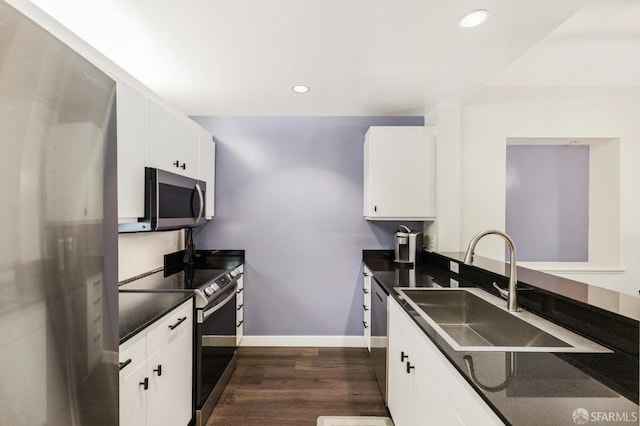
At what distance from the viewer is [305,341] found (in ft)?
10.4

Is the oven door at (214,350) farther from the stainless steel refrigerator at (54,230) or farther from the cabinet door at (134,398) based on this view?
the stainless steel refrigerator at (54,230)

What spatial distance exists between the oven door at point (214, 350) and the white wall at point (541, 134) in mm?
2246

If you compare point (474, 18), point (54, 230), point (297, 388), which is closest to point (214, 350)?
point (297, 388)

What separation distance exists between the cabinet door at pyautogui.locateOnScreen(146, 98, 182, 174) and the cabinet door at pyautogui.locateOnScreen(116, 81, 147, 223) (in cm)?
7

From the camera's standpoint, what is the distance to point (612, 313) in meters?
1.08

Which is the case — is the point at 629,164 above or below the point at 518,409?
above

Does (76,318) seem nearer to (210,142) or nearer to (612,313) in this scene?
(612,313)

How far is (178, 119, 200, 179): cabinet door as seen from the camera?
7.83ft

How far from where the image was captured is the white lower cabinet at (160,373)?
130cm

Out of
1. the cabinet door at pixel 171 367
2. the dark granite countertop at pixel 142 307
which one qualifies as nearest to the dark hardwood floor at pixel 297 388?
the cabinet door at pixel 171 367

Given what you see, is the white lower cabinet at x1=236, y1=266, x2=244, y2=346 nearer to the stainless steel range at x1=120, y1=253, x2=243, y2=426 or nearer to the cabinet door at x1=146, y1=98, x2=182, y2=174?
the stainless steel range at x1=120, y1=253, x2=243, y2=426

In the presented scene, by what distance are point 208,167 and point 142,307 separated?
1.62m

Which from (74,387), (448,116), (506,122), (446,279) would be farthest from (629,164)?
(74,387)

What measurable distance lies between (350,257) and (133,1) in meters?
2.57
